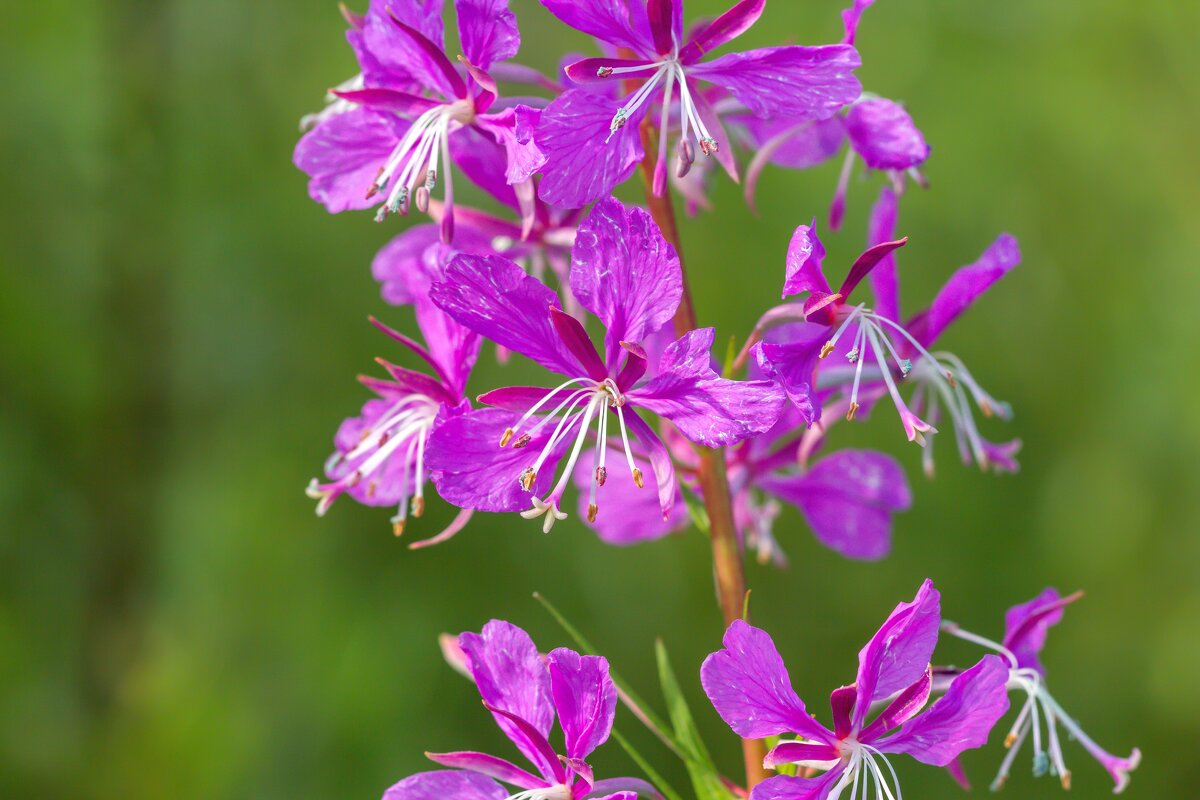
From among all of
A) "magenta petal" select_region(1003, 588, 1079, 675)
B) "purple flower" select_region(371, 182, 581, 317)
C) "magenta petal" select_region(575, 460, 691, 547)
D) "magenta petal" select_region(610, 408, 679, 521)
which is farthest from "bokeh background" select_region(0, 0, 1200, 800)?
"magenta petal" select_region(610, 408, 679, 521)

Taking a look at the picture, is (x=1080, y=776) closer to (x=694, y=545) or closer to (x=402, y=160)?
(x=694, y=545)

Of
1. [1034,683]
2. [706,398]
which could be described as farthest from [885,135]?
[1034,683]

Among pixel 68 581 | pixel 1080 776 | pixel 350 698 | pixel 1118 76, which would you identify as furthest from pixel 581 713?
pixel 1118 76

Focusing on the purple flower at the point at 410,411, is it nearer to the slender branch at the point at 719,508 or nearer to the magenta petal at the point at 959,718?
the slender branch at the point at 719,508

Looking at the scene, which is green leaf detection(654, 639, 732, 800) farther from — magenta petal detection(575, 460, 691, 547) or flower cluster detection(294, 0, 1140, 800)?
magenta petal detection(575, 460, 691, 547)

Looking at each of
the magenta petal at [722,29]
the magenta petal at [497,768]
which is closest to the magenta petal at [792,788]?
the magenta petal at [497,768]

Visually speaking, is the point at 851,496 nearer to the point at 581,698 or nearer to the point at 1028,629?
the point at 1028,629
